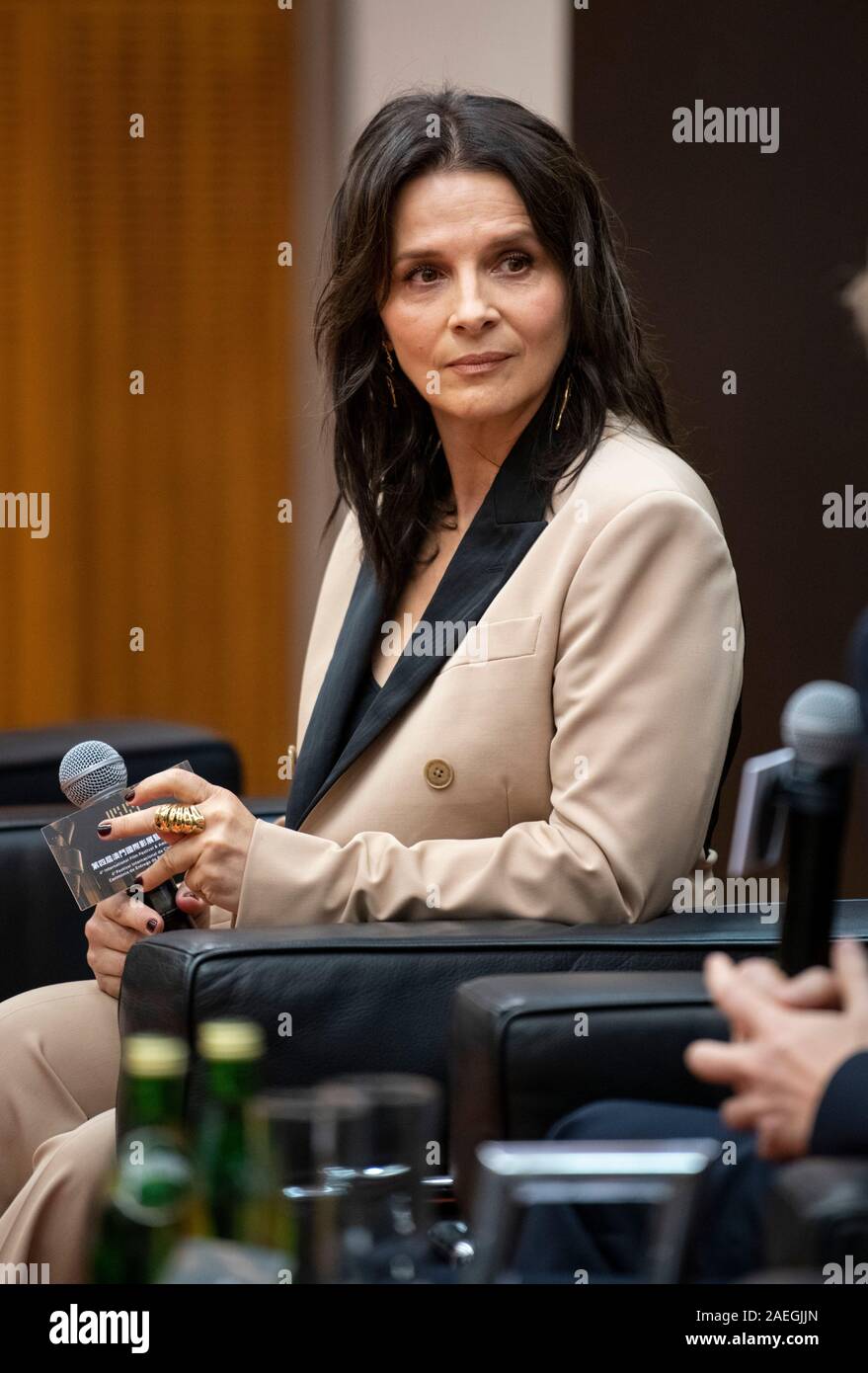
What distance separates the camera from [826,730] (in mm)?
1114

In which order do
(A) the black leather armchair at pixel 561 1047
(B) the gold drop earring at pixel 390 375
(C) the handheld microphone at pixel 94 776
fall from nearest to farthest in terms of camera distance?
1. (A) the black leather armchair at pixel 561 1047
2. (C) the handheld microphone at pixel 94 776
3. (B) the gold drop earring at pixel 390 375

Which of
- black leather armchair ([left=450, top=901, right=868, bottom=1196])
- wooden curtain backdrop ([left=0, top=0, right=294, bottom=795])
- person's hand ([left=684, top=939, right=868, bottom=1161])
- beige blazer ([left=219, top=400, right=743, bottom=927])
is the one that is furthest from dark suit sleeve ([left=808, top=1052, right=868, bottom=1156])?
wooden curtain backdrop ([left=0, top=0, right=294, bottom=795])

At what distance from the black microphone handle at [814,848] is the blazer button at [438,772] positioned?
70 centimetres

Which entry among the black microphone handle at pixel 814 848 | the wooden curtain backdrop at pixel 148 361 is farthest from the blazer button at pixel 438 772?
the wooden curtain backdrop at pixel 148 361

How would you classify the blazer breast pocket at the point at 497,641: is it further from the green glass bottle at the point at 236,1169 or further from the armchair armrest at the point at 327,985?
the green glass bottle at the point at 236,1169

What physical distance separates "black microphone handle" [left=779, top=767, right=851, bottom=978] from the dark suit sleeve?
0.36ft

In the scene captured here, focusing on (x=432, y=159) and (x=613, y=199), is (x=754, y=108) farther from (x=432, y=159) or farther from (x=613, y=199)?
(x=432, y=159)

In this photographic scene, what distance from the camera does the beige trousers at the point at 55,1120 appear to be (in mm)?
1636

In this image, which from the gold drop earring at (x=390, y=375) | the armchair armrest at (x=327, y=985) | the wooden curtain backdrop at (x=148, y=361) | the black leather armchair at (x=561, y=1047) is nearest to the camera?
the black leather armchair at (x=561, y=1047)

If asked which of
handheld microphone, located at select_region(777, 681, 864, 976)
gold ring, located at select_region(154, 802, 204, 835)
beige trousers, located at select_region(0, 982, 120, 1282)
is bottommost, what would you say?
beige trousers, located at select_region(0, 982, 120, 1282)

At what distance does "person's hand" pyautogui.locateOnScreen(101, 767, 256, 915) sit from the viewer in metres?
1.73

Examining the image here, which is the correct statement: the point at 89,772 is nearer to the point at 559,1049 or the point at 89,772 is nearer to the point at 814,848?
the point at 559,1049

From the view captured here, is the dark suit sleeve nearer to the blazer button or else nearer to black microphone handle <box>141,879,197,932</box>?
the blazer button

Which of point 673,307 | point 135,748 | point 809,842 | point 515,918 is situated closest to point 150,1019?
point 515,918
